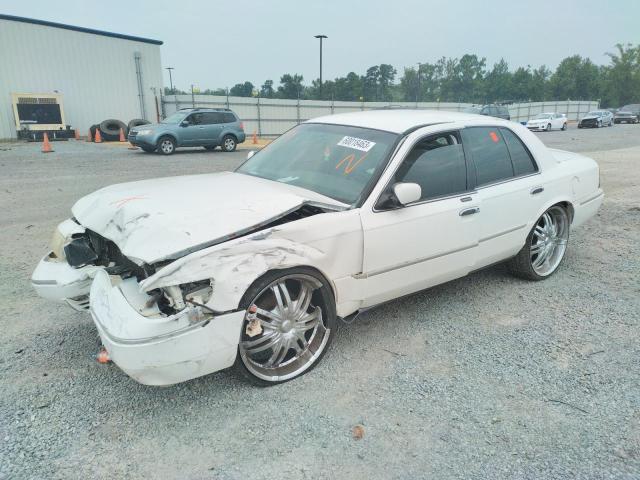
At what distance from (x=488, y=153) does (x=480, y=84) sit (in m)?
95.0

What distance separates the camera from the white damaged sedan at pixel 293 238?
8.27ft

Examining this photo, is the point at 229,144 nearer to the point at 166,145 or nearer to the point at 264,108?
the point at 166,145

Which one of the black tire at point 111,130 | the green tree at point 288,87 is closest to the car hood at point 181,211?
the black tire at point 111,130

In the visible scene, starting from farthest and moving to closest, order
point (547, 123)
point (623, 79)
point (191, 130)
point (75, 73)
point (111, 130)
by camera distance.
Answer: point (623, 79) → point (547, 123) → point (75, 73) → point (111, 130) → point (191, 130)

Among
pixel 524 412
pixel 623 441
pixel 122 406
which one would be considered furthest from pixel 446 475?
pixel 122 406

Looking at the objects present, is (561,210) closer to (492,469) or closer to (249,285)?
(492,469)

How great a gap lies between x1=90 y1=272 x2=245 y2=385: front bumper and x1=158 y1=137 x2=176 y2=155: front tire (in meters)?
15.1

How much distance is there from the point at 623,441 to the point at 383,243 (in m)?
1.70

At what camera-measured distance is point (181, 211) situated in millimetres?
2910

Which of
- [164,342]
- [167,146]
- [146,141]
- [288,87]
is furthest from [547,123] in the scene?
[288,87]

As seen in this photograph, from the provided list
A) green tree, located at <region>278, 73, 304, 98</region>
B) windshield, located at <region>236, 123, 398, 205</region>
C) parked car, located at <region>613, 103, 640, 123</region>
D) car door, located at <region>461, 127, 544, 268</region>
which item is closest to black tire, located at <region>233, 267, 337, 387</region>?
windshield, located at <region>236, 123, 398, 205</region>

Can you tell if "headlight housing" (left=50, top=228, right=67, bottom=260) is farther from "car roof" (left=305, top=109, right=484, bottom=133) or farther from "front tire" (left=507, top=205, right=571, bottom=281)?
"front tire" (left=507, top=205, right=571, bottom=281)

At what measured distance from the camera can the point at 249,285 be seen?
103 inches

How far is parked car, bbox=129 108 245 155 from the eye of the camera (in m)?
16.6
